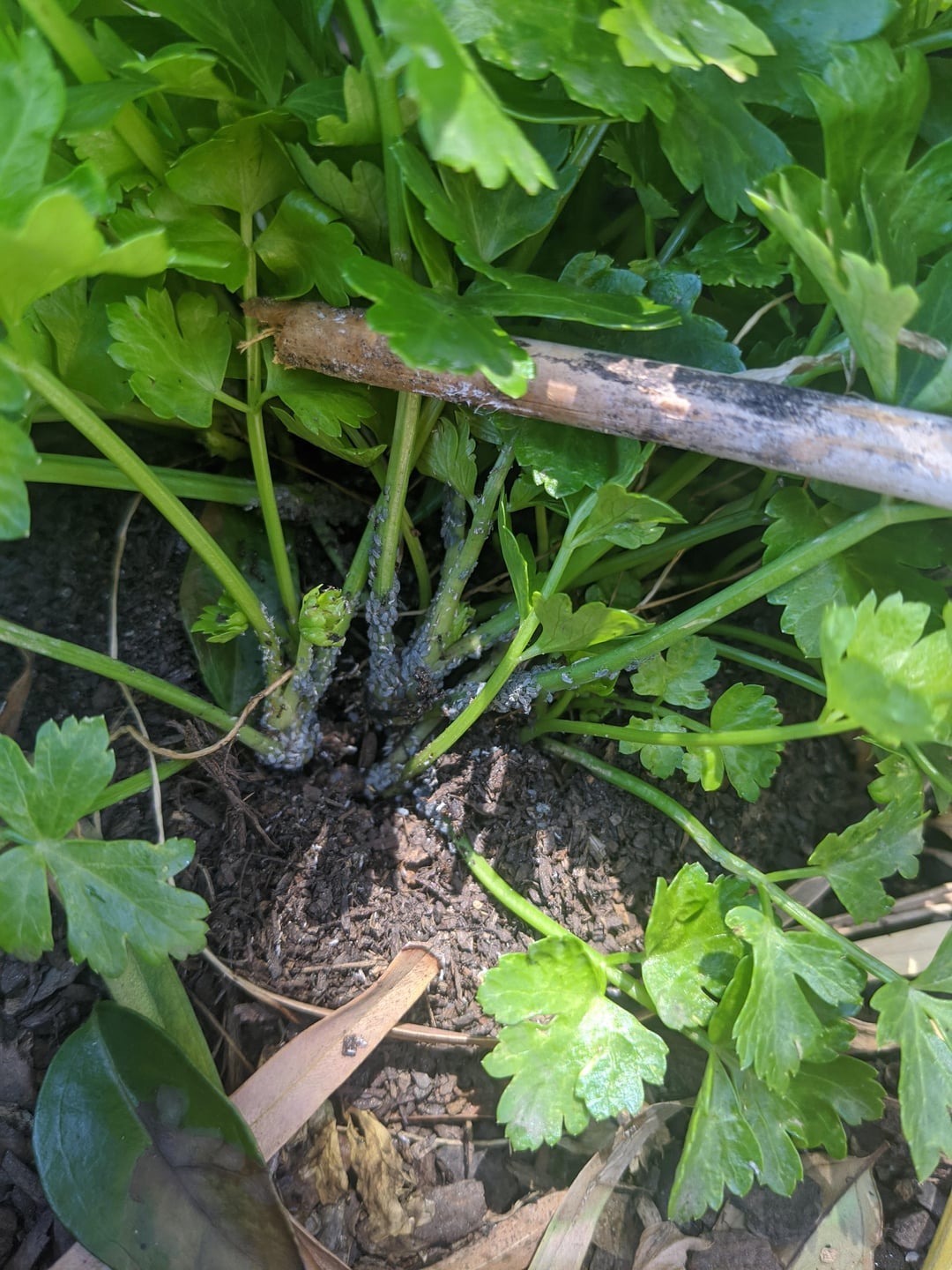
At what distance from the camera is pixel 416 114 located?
1.83ft

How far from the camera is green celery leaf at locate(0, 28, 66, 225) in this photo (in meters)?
0.48

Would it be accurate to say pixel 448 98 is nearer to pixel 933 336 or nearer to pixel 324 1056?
pixel 933 336

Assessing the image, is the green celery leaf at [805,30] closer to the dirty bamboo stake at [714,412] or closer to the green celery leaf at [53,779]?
the dirty bamboo stake at [714,412]

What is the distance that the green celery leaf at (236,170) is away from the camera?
0.57 metres

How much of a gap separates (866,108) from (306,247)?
41cm

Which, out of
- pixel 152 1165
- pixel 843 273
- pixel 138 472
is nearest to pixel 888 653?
pixel 843 273

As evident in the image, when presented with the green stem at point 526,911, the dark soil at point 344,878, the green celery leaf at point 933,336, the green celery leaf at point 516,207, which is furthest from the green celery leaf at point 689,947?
the green celery leaf at point 516,207

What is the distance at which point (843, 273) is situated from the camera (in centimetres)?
53

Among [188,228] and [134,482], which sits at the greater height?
[188,228]

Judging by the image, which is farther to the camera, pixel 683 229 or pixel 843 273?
pixel 683 229

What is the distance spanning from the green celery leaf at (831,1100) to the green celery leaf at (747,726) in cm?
24

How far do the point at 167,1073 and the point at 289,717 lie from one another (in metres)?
0.32

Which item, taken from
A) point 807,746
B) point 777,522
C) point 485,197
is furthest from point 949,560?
point 485,197

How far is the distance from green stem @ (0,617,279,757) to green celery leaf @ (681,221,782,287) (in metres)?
0.58
